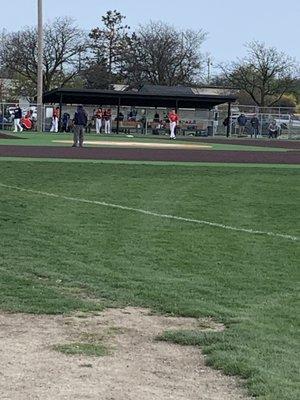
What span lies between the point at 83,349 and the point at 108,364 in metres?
0.45

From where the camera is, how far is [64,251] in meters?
10.8

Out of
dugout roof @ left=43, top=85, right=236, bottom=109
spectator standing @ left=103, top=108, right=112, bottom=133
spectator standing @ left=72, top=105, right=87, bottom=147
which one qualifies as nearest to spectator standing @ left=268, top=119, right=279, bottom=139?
dugout roof @ left=43, top=85, right=236, bottom=109

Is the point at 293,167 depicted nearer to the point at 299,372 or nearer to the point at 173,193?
the point at 173,193

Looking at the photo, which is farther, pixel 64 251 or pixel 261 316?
pixel 64 251

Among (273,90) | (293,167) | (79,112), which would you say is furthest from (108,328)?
(273,90)

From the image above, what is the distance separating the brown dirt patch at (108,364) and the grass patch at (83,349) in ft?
0.24

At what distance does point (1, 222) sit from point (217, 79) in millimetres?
98530

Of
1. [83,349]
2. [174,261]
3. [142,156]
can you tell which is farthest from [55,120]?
[83,349]

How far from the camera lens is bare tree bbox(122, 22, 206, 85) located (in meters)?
89.2

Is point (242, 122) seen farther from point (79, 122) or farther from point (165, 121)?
point (79, 122)

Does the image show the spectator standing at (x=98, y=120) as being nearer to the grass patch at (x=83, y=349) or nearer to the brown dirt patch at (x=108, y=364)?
the brown dirt patch at (x=108, y=364)

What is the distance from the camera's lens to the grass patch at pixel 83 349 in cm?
620

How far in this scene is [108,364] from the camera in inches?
234

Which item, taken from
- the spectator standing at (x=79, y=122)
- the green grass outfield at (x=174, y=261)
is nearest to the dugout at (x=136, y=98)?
the spectator standing at (x=79, y=122)
